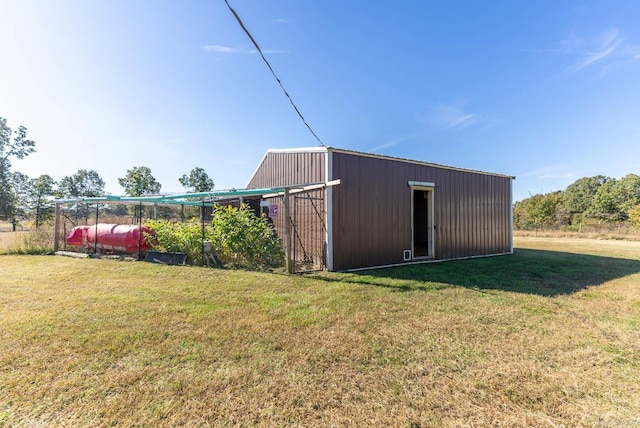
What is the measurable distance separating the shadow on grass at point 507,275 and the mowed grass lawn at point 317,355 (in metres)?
0.22

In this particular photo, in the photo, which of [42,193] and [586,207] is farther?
[586,207]

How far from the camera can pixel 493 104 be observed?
11180 mm

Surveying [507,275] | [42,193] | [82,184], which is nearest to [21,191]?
[42,193]

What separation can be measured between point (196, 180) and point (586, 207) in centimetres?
5379

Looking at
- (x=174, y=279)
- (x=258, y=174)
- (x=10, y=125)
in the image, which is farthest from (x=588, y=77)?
(x=10, y=125)

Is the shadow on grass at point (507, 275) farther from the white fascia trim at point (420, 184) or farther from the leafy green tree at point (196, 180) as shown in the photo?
the leafy green tree at point (196, 180)

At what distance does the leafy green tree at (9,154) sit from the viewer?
816 inches

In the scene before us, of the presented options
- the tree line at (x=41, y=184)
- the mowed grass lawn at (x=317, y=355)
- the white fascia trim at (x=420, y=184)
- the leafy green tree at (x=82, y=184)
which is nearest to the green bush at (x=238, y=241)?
the mowed grass lawn at (x=317, y=355)

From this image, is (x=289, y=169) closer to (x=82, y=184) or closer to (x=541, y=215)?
(x=541, y=215)

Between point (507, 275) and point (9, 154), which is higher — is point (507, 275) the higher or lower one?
the lower one

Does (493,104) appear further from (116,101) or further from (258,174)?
(116,101)

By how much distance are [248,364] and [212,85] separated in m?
7.36

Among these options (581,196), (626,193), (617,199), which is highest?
(581,196)

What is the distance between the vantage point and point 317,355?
7.58ft
